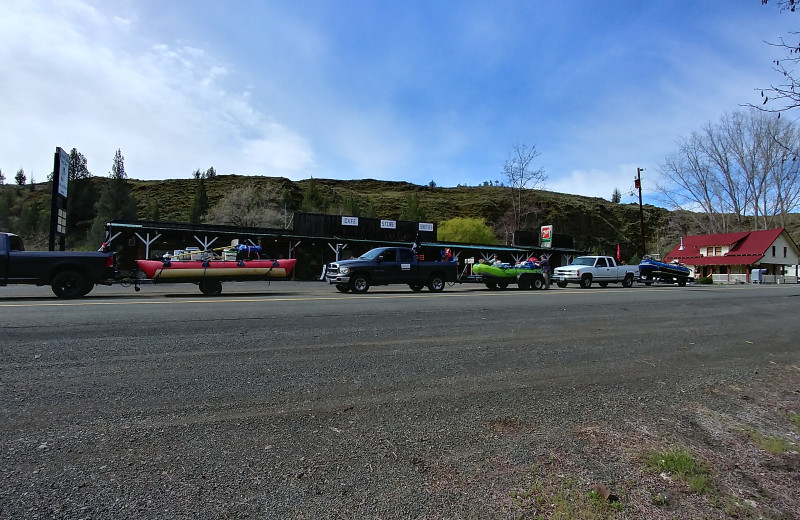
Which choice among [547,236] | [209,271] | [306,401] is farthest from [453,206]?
[306,401]

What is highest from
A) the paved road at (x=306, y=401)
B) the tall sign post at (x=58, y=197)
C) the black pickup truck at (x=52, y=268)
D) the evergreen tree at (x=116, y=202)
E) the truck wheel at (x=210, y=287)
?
the evergreen tree at (x=116, y=202)

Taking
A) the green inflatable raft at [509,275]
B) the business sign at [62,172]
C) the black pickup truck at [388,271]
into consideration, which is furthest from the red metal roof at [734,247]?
the business sign at [62,172]

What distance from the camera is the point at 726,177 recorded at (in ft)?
187

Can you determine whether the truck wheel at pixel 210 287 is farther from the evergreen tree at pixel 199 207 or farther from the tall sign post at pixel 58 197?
the evergreen tree at pixel 199 207

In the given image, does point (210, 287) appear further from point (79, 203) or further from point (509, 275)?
point (79, 203)

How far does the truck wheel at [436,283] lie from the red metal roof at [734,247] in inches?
1685

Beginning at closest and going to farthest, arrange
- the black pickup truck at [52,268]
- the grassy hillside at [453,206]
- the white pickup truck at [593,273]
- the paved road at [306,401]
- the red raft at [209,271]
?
the paved road at [306,401]
the black pickup truck at [52,268]
the red raft at [209,271]
the white pickup truck at [593,273]
the grassy hillside at [453,206]

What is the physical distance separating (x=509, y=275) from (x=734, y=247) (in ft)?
162

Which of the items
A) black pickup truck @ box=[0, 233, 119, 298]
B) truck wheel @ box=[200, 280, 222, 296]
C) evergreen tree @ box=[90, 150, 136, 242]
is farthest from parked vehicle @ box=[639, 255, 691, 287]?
evergreen tree @ box=[90, 150, 136, 242]

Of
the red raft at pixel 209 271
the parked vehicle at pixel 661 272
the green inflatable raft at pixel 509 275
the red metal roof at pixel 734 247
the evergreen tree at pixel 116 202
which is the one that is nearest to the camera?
the red raft at pixel 209 271

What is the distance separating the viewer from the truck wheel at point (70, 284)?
13211 mm

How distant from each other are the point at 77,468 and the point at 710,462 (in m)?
4.70

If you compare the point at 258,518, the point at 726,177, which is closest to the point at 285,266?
the point at 258,518

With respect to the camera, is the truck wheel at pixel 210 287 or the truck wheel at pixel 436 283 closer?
the truck wheel at pixel 210 287
